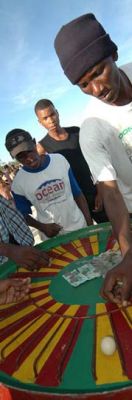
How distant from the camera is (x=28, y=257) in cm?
175

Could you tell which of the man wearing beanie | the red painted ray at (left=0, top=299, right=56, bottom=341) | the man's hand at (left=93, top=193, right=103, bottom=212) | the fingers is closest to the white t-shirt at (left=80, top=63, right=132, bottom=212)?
the man wearing beanie

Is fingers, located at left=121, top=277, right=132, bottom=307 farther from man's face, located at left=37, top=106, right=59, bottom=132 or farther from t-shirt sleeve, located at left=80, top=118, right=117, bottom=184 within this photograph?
man's face, located at left=37, top=106, right=59, bottom=132

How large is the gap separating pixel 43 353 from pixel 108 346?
0.22 metres

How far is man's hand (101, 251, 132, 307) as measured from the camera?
121cm

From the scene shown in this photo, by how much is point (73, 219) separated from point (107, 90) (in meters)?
1.22

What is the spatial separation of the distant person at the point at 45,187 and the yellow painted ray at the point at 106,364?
3.81 ft

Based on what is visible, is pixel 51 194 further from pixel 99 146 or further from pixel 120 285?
pixel 120 285

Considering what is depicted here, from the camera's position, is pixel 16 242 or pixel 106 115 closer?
pixel 106 115

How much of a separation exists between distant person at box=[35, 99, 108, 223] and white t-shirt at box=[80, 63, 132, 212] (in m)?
1.27

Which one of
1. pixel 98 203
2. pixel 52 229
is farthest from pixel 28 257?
pixel 98 203

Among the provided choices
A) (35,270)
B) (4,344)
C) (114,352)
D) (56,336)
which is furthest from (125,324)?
(35,270)

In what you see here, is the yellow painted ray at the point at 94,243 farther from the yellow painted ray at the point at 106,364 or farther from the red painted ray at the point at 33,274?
the yellow painted ray at the point at 106,364

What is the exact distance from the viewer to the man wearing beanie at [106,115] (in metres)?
1.28

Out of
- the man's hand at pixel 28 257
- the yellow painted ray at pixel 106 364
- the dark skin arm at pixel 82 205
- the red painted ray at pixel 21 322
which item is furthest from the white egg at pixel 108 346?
the dark skin arm at pixel 82 205
